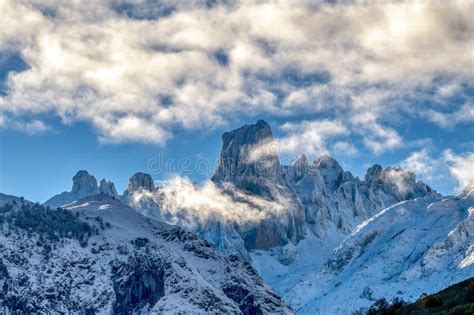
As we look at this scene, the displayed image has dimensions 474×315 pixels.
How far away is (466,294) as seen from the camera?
47406 mm

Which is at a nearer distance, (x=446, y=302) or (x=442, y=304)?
(x=446, y=302)

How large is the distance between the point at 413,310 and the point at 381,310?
2954 millimetres

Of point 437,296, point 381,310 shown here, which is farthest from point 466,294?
point 381,310

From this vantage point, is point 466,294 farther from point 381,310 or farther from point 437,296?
point 381,310

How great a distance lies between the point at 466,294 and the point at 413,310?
3.64 metres

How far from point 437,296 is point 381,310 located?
3904mm

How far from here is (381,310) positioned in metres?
49.7

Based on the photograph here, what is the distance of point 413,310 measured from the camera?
4722 cm

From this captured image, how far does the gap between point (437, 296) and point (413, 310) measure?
127 inches

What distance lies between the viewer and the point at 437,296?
4953 cm

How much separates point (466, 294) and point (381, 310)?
5.76m

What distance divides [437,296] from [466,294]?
8.36 ft
